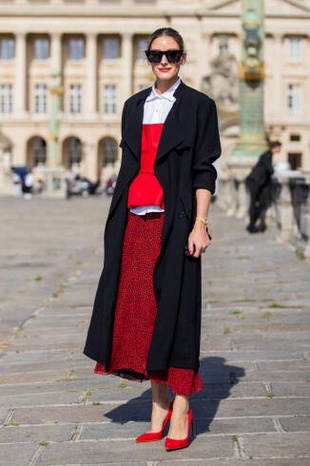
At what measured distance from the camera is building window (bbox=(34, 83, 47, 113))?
87.1 metres

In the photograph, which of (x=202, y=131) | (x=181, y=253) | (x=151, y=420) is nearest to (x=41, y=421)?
(x=151, y=420)

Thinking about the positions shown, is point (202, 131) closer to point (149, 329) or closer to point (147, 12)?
point (149, 329)

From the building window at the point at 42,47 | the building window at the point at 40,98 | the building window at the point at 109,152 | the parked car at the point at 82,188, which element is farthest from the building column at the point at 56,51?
the parked car at the point at 82,188

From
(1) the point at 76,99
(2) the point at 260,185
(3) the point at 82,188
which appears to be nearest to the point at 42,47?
(1) the point at 76,99

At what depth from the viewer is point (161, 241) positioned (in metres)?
5.17

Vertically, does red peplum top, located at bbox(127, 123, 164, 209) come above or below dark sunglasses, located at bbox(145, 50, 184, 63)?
below

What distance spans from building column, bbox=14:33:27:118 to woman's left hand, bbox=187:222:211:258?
82260mm

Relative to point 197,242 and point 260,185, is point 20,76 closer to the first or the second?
point 260,185

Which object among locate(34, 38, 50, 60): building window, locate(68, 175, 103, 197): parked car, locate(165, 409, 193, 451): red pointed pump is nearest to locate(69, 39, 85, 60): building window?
locate(34, 38, 50, 60): building window

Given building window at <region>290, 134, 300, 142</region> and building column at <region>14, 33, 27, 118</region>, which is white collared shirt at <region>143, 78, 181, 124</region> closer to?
building window at <region>290, 134, 300, 142</region>

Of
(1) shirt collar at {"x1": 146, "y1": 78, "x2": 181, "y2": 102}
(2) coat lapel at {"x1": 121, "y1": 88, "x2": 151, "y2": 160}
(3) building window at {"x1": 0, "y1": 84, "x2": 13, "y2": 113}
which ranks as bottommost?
(2) coat lapel at {"x1": 121, "y1": 88, "x2": 151, "y2": 160}

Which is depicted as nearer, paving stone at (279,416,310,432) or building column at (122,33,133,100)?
paving stone at (279,416,310,432)

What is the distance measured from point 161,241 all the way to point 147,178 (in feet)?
1.08

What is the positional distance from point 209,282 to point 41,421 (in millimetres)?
6677
